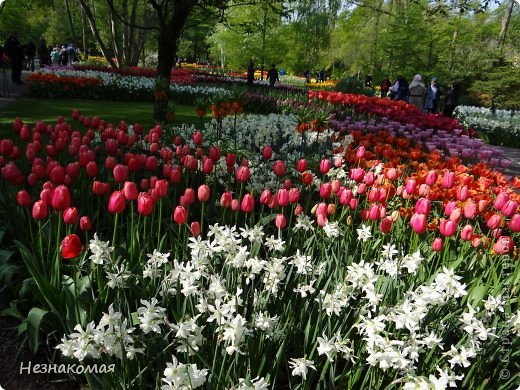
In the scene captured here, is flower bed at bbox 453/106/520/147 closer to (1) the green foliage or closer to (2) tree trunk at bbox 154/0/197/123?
(1) the green foliage

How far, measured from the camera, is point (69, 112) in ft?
38.4

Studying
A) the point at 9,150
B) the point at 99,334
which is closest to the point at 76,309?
the point at 99,334

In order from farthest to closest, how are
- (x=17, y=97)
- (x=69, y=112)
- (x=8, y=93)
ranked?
(x=17, y=97)
(x=8, y=93)
(x=69, y=112)

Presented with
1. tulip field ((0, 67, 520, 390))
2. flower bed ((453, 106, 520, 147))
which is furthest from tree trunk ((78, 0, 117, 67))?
tulip field ((0, 67, 520, 390))

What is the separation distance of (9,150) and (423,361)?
11.1 ft

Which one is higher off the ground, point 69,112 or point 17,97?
point 17,97

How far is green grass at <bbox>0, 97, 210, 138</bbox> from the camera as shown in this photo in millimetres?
10241

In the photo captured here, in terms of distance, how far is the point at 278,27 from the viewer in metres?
31.2

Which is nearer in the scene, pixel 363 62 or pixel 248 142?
pixel 248 142

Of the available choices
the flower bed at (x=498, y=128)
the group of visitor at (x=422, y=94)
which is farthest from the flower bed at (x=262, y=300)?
the flower bed at (x=498, y=128)

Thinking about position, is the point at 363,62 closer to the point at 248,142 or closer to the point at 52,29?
the point at 248,142

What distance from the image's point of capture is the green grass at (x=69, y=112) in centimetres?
1024

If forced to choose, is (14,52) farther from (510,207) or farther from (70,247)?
(510,207)

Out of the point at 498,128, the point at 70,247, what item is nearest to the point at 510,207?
the point at 70,247
